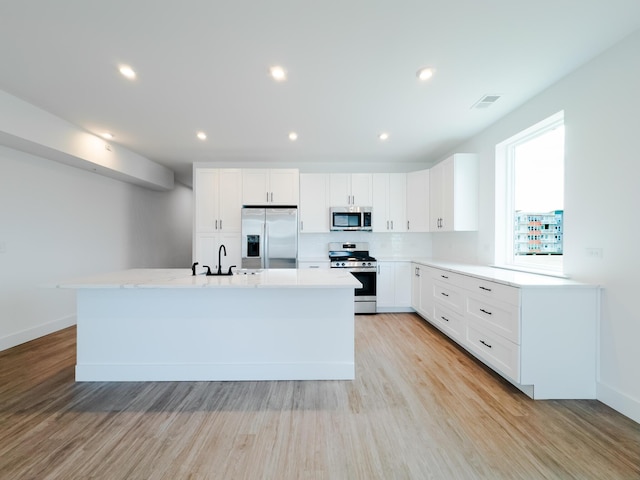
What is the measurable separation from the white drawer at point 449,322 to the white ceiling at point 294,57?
2286mm

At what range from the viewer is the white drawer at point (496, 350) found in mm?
2246

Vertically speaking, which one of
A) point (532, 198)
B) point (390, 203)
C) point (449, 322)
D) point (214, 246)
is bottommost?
point (449, 322)

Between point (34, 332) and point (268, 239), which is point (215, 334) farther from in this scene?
point (34, 332)

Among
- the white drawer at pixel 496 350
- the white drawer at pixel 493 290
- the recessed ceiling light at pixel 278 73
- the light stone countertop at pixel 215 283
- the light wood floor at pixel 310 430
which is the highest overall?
the recessed ceiling light at pixel 278 73

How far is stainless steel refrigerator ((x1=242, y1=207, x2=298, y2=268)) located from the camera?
14.7 ft

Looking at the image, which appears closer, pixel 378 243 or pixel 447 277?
pixel 447 277

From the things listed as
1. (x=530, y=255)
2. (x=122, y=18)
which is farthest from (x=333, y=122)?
(x=530, y=255)

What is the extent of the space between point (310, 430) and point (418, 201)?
3879 millimetres

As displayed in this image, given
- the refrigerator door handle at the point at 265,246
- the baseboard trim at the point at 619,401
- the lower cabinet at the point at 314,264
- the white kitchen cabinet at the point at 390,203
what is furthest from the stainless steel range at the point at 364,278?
the baseboard trim at the point at 619,401

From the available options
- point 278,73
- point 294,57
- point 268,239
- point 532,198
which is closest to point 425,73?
point 294,57

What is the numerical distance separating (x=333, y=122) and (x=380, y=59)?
3.95 feet

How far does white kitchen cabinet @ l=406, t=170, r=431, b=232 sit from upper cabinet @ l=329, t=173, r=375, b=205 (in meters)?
0.68

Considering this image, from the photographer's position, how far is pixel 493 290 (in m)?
2.49

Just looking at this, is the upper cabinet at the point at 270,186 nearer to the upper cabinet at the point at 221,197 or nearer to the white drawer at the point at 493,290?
the upper cabinet at the point at 221,197
